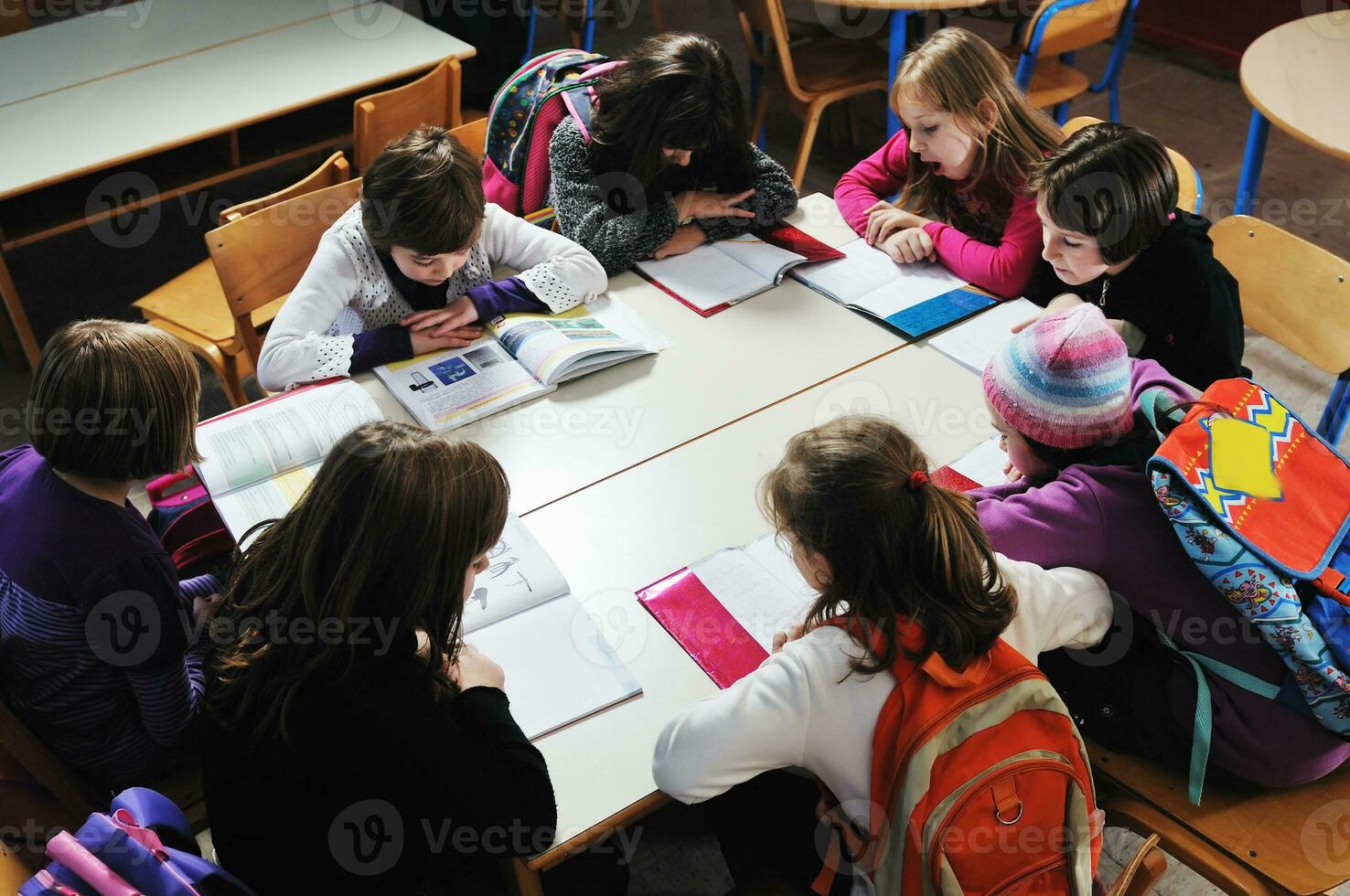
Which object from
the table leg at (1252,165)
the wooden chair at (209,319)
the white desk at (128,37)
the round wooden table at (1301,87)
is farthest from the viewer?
the white desk at (128,37)

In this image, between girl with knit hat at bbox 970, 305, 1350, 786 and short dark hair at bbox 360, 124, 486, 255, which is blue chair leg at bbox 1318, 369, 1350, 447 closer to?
girl with knit hat at bbox 970, 305, 1350, 786

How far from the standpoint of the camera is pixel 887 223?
232 centimetres

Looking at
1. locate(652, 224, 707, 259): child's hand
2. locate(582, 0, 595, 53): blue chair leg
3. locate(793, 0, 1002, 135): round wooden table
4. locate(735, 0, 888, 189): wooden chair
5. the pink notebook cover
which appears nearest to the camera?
the pink notebook cover

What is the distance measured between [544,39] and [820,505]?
14.5 ft

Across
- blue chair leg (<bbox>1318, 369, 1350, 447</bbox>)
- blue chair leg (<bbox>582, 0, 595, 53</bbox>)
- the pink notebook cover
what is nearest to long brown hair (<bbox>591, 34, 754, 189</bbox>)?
the pink notebook cover

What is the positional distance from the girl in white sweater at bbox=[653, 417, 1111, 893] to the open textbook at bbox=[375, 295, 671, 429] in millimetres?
742

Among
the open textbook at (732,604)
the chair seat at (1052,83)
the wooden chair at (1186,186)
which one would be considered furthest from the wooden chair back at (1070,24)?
the open textbook at (732,604)

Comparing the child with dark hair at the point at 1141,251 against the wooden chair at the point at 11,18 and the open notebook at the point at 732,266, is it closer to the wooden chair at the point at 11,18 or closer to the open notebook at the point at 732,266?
the open notebook at the point at 732,266

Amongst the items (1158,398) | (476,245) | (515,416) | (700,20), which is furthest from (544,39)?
(1158,398)

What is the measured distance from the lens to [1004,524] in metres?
1.51

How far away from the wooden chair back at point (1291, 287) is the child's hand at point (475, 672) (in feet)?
5.16

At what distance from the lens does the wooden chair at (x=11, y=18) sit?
3721mm

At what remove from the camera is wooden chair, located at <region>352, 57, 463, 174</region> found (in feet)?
8.96

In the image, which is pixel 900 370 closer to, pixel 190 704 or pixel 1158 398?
pixel 1158 398
